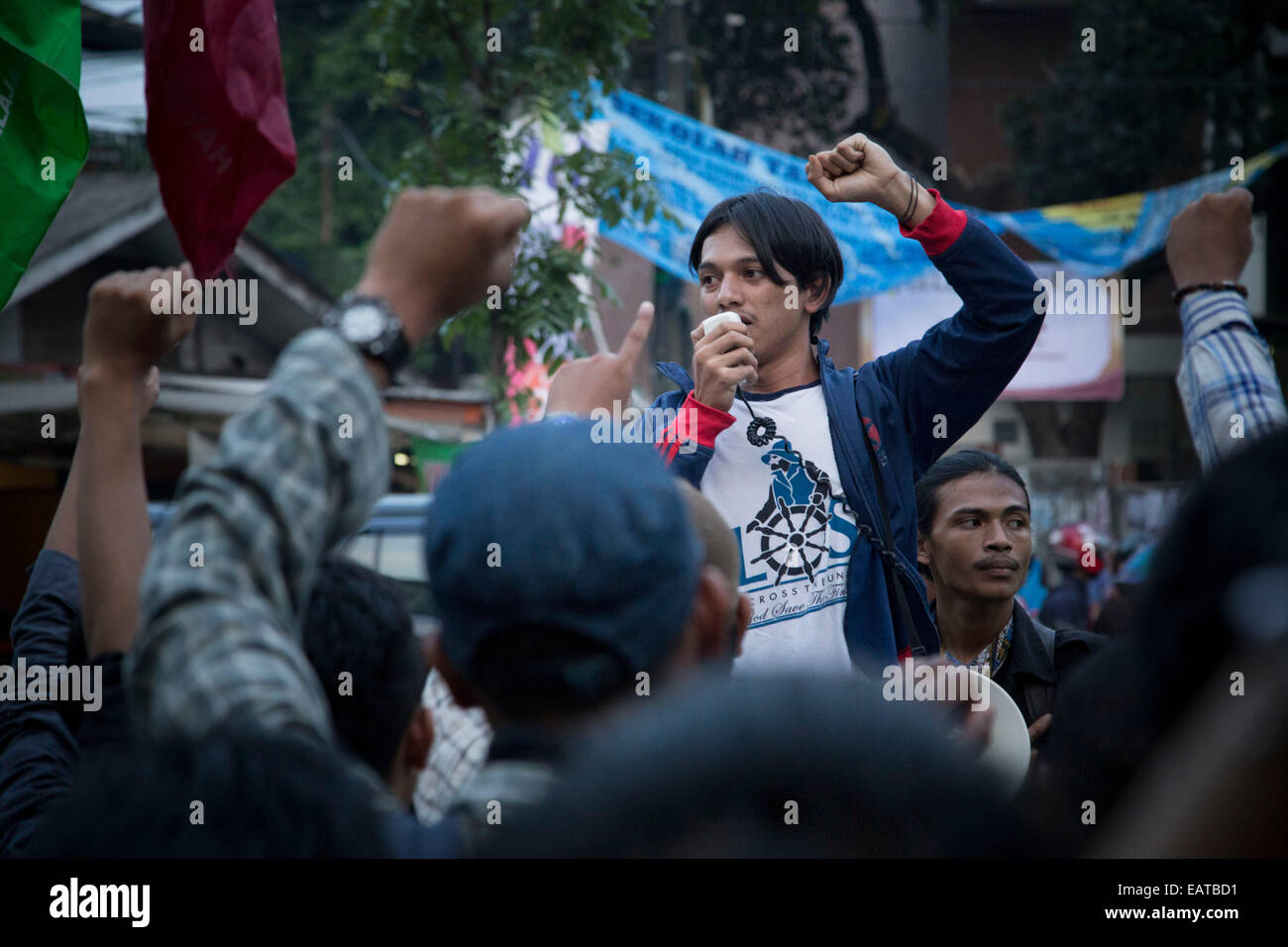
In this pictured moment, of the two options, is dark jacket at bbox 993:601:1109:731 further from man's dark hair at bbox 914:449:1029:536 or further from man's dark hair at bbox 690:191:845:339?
man's dark hair at bbox 690:191:845:339

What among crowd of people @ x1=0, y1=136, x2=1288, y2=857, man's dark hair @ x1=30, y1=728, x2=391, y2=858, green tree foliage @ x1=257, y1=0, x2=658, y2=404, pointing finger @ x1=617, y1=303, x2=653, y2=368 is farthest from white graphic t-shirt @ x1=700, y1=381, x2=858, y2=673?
green tree foliage @ x1=257, y1=0, x2=658, y2=404

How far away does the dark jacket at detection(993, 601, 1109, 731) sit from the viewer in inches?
110

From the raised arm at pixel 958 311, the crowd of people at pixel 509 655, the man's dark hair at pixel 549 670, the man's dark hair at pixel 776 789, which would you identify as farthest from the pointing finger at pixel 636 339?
the man's dark hair at pixel 776 789

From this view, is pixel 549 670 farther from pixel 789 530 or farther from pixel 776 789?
pixel 789 530

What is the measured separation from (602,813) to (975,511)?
2408 millimetres

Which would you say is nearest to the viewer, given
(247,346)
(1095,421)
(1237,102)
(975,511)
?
(975,511)

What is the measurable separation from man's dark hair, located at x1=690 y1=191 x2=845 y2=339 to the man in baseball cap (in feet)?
5.06

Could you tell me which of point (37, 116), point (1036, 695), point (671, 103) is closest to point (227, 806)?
point (1036, 695)

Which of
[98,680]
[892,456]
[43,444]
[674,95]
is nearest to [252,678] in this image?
[98,680]

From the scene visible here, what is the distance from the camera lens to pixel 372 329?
1.23m

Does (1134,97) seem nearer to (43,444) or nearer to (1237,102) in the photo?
(1237,102)

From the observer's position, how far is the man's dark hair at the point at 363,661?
1.50m

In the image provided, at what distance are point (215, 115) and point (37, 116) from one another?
583 millimetres
